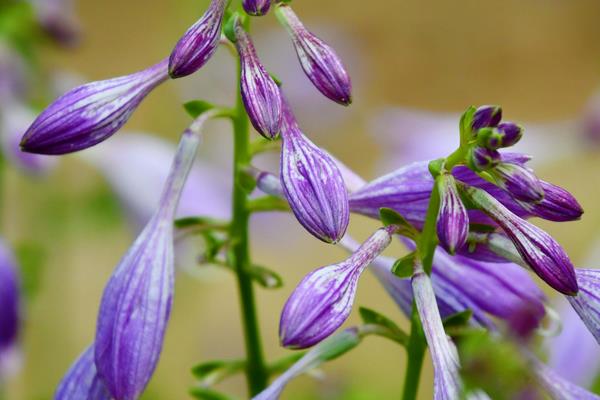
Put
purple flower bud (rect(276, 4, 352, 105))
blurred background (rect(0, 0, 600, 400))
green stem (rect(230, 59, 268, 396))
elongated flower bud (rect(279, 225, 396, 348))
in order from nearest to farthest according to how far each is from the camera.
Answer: elongated flower bud (rect(279, 225, 396, 348))
purple flower bud (rect(276, 4, 352, 105))
green stem (rect(230, 59, 268, 396))
blurred background (rect(0, 0, 600, 400))

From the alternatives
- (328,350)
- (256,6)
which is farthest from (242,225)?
(256,6)

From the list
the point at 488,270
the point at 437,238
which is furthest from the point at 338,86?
the point at 488,270

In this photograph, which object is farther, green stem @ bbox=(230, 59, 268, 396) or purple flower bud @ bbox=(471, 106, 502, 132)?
green stem @ bbox=(230, 59, 268, 396)

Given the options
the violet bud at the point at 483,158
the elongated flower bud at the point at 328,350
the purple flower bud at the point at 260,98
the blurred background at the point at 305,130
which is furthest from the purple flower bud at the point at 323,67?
the blurred background at the point at 305,130

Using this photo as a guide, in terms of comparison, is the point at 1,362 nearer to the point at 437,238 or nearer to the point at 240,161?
the point at 240,161

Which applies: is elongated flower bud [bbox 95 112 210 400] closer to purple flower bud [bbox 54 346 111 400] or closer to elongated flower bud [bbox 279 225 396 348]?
purple flower bud [bbox 54 346 111 400]

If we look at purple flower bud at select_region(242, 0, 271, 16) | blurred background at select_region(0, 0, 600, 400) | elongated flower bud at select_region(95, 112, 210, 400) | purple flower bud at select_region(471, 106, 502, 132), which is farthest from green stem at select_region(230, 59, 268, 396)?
blurred background at select_region(0, 0, 600, 400)

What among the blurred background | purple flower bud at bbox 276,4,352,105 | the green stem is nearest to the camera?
purple flower bud at bbox 276,4,352,105

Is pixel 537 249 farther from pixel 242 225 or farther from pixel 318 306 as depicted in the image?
pixel 242 225
